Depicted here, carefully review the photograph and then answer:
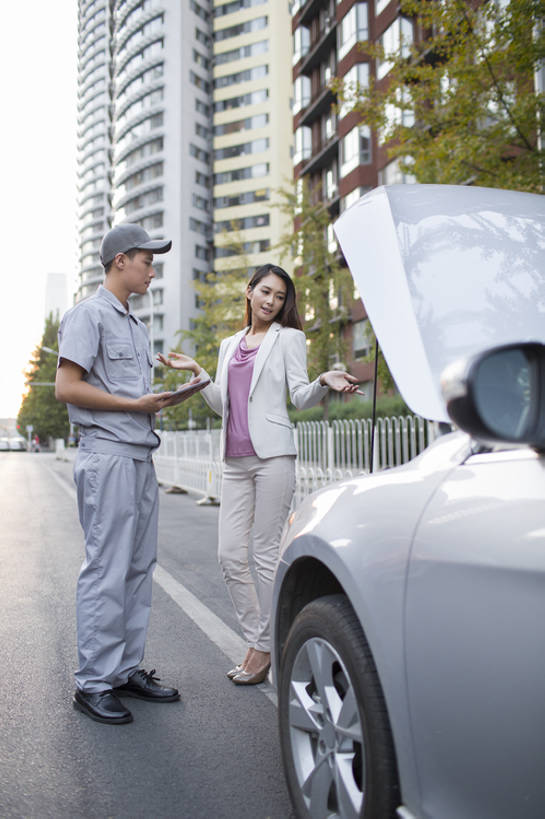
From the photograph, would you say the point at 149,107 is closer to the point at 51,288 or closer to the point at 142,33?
the point at 142,33

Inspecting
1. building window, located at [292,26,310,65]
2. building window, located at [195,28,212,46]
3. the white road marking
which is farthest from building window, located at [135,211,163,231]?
the white road marking

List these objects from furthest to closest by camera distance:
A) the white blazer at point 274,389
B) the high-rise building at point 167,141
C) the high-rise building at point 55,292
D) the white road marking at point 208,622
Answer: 1. the high-rise building at point 55,292
2. the high-rise building at point 167,141
3. the white road marking at point 208,622
4. the white blazer at point 274,389

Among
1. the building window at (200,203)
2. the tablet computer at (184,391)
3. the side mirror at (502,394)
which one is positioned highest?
the building window at (200,203)

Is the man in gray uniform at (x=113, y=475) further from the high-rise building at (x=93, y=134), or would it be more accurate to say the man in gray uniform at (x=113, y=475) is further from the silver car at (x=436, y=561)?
the high-rise building at (x=93, y=134)

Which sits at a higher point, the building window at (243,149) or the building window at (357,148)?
the building window at (243,149)

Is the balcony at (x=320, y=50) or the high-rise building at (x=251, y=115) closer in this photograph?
the balcony at (x=320, y=50)

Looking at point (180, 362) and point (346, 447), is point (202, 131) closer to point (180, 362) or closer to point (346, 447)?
point (346, 447)

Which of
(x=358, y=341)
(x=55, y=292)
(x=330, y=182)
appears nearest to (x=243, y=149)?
(x=330, y=182)

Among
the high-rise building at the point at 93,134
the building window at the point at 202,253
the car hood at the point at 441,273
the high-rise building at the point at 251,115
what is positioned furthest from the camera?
the high-rise building at the point at 93,134

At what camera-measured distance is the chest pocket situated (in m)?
3.57

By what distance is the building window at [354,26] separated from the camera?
32.4 meters

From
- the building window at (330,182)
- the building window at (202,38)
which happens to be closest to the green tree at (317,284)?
the building window at (330,182)

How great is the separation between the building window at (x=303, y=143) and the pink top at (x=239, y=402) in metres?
38.0

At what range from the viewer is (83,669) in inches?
134
